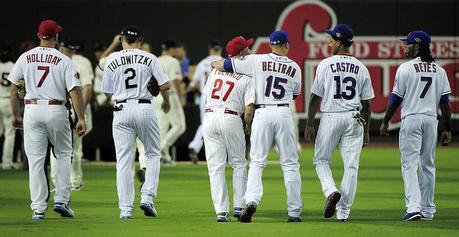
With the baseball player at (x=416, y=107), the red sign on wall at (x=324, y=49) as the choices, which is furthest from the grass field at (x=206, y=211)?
the red sign on wall at (x=324, y=49)

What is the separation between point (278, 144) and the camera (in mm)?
14938

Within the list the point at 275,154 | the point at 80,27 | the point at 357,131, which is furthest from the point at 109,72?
the point at 80,27

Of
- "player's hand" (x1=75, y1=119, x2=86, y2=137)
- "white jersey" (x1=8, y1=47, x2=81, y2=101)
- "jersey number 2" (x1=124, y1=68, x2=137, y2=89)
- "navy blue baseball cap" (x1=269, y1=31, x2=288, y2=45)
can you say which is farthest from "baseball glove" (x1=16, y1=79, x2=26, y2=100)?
"navy blue baseball cap" (x1=269, y1=31, x2=288, y2=45)

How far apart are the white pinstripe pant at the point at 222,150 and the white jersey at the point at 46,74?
166 cm

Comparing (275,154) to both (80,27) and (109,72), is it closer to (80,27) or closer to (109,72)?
(80,27)

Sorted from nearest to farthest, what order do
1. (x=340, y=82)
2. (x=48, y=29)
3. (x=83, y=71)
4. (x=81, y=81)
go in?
(x=340, y=82) < (x=48, y=29) < (x=81, y=81) < (x=83, y=71)

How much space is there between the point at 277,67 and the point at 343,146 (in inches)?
48.3

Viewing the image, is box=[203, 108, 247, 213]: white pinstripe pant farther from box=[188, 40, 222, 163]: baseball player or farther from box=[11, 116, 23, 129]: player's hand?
box=[188, 40, 222, 163]: baseball player

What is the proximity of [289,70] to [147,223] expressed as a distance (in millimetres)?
2386

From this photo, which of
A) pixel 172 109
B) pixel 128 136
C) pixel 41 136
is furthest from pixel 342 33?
pixel 172 109

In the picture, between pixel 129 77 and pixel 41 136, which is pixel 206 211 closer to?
pixel 129 77

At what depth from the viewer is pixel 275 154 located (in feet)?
97.7

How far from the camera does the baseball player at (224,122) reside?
49.2ft

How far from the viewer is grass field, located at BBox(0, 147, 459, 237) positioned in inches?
550
